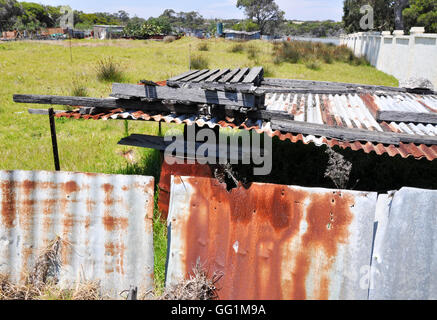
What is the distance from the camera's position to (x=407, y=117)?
502 centimetres

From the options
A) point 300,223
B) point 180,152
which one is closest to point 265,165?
point 180,152

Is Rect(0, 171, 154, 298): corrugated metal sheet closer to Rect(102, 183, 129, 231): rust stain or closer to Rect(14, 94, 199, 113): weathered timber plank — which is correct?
Rect(102, 183, 129, 231): rust stain

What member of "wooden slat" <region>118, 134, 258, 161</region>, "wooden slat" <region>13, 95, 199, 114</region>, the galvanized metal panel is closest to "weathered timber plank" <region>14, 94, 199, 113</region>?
"wooden slat" <region>13, 95, 199, 114</region>

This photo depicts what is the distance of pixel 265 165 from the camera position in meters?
6.12

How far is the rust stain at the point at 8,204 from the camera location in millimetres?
3422

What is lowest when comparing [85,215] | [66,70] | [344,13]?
[85,215]

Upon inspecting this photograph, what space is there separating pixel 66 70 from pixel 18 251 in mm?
14318

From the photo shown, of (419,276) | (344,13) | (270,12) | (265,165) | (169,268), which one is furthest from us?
(270,12)

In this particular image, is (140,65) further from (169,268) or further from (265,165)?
(169,268)

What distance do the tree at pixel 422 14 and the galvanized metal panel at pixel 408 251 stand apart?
48.5 meters

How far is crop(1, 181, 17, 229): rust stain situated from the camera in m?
3.42

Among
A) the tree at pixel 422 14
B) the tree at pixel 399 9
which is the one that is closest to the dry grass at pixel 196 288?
the tree at pixel 399 9

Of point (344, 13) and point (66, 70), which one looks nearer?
point (66, 70)

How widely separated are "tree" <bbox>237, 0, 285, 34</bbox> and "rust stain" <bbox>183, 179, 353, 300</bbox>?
8727 cm
